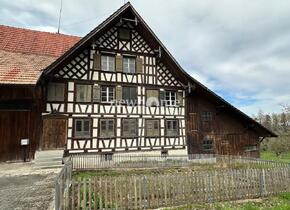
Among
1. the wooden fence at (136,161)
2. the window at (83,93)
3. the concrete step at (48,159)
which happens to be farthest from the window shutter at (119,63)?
the concrete step at (48,159)

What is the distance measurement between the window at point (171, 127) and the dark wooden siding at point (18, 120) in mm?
9536

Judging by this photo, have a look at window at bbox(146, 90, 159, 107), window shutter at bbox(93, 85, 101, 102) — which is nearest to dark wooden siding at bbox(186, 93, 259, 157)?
window at bbox(146, 90, 159, 107)

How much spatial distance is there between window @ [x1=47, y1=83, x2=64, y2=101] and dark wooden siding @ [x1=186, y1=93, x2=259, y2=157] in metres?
10.4

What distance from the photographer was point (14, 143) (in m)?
16.0

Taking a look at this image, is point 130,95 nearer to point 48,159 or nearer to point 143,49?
point 143,49

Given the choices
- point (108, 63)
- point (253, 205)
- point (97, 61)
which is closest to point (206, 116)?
point (108, 63)

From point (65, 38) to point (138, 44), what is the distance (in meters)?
7.59

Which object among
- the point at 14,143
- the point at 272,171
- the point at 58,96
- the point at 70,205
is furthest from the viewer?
the point at 58,96

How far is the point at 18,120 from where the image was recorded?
1602 centimetres

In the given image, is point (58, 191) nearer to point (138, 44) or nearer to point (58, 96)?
point (58, 96)

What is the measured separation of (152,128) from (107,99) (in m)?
4.18

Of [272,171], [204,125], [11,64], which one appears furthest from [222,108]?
[11,64]

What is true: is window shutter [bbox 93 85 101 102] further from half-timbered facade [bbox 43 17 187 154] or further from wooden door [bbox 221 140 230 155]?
wooden door [bbox 221 140 230 155]

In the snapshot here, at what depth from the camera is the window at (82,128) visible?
17.7m
